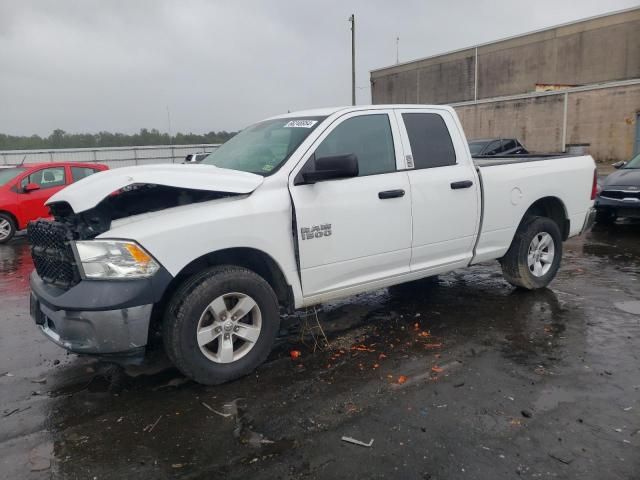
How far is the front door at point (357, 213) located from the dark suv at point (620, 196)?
22.7 ft

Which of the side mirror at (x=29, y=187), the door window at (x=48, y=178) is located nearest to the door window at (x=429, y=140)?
the side mirror at (x=29, y=187)

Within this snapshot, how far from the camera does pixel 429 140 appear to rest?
4.82 metres

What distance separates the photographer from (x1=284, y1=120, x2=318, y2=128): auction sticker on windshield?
4.30m

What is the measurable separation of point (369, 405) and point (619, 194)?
8.49 m

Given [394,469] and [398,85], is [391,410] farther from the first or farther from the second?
[398,85]

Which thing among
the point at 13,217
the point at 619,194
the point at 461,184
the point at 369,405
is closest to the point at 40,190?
the point at 13,217

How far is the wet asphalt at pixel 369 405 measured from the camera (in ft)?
9.03

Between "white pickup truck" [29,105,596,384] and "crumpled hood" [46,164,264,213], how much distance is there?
11 mm

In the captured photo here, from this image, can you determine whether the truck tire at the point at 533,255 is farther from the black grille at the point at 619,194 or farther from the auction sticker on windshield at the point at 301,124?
the black grille at the point at 619,194

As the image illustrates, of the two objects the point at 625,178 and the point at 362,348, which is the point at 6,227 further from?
the point at 625,178

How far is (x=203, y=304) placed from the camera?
11.5ft

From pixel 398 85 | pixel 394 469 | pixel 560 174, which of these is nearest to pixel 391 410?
pixel 394 469

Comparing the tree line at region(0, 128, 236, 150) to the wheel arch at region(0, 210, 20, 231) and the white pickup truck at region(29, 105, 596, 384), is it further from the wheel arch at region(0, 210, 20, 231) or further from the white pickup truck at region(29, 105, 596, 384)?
the white pickup truck at region(29, 105, 596, 384)

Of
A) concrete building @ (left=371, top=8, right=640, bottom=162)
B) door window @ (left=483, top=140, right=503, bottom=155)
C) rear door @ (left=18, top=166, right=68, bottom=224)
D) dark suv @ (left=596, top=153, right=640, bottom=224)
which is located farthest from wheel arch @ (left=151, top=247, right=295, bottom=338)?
concrete building @ (left=371, top=8, right=640, bottom=162)
